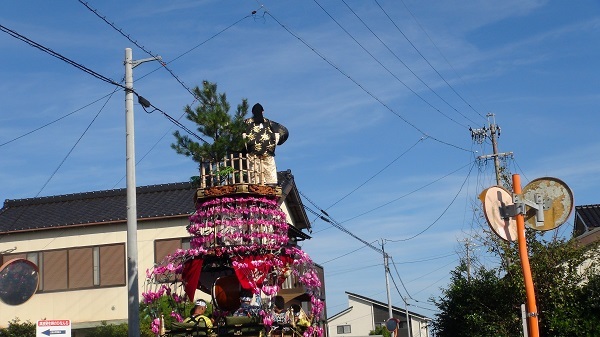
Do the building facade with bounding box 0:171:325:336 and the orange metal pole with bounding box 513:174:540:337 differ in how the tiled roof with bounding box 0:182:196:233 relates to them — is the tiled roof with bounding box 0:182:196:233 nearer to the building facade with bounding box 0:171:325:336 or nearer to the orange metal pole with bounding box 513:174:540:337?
the building facade with bounding box 0:171:325:336

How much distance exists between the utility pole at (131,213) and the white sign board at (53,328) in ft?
10.4

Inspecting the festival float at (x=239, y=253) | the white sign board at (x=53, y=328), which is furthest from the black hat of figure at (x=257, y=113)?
the white sign board at (x=53, y=328)

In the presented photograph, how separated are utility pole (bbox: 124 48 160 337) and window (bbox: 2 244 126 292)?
57.0ft

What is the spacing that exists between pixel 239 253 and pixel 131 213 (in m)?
2.98

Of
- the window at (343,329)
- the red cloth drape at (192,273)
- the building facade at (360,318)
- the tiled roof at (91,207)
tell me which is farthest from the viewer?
the window at (343,329)

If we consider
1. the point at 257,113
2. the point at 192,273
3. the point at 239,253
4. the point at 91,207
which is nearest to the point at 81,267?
the point at 91,207

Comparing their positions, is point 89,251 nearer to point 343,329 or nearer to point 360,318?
point 343,329

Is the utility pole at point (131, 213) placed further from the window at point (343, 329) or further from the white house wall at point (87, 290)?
the window at point (343, 329)

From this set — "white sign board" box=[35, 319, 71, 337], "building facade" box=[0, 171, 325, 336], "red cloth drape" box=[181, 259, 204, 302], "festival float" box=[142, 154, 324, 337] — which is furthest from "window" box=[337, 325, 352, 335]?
"white sign board" box=[35, 319, 71, 337]

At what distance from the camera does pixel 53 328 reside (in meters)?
11.3

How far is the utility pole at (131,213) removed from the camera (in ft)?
48.2

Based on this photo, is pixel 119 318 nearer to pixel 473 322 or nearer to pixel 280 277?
pixel 473 322

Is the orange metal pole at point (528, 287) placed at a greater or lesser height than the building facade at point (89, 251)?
lesser

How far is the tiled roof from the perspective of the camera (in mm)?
32938
